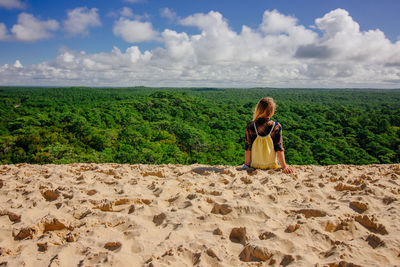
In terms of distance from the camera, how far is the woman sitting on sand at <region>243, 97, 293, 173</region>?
13.9 feet

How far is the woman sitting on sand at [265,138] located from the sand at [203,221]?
47 cm

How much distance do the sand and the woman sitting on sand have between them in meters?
0.47

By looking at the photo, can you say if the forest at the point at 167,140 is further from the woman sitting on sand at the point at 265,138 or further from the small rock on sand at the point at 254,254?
the small rock on sand at the point at 254,254

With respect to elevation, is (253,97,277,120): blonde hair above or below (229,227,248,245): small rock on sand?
above

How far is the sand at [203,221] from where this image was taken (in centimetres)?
202

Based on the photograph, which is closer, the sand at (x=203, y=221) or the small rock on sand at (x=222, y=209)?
the sand at (x=203, y=221)

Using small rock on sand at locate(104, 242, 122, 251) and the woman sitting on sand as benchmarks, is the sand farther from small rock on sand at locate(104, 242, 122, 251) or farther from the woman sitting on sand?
the woman sitting on sand

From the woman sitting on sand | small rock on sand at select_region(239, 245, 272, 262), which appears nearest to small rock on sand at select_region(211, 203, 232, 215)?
small rock on sand at select_region(239, 245, 272, 262)

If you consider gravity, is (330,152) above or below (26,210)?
below

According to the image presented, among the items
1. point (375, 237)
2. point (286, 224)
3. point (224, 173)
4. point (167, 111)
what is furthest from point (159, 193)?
point (167, 111)

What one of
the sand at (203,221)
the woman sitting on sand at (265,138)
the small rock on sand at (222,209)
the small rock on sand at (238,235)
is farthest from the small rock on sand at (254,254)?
the woman sitting on sand at (265,138)

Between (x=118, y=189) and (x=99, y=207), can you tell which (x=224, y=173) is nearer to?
(x=118, y=189)

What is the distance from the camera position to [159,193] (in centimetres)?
347

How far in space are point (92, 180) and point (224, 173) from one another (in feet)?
7.61
